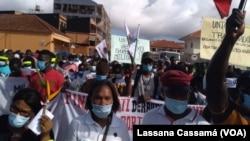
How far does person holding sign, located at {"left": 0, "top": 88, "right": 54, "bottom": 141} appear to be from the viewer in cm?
340

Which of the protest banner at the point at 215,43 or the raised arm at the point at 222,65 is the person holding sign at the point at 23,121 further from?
the protest banner at the point at 215,43

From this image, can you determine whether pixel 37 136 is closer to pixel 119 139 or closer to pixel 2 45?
pixel 119 139

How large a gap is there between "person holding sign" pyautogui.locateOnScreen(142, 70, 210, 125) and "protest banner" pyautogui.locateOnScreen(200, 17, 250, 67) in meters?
3.04

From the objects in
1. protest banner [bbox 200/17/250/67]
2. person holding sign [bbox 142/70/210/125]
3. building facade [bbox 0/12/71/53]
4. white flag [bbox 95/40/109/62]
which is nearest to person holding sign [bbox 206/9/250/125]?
person holding sign [bbox 142/70/210/125]

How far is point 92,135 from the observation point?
355 centimetres

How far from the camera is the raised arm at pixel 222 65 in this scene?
8.79ft

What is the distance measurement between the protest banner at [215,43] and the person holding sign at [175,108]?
120 inches

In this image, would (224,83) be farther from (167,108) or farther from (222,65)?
(167,108)

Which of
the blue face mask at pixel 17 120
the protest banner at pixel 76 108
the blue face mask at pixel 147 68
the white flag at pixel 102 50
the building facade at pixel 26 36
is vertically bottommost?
the protest banner at pixel 76 108

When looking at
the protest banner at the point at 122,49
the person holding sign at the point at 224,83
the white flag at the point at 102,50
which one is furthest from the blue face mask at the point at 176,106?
the protest banner at the point at 122,49

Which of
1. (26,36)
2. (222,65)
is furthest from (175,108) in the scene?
(26,36)
